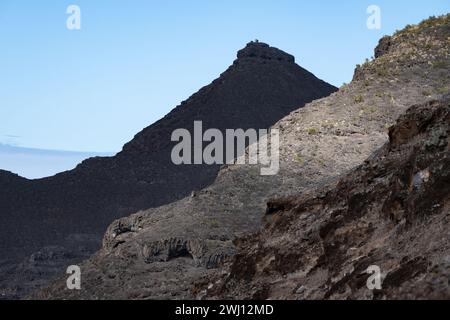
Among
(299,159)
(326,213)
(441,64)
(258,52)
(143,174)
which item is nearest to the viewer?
(326,213)

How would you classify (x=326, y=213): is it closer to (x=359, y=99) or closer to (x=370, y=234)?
(x=370, y=234)

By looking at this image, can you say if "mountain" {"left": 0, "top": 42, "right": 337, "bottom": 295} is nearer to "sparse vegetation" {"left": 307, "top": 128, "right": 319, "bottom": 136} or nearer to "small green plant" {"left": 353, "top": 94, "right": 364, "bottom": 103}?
"small green plant" {"left": 353, "top": 94, "right": 364, "bottom": 103}

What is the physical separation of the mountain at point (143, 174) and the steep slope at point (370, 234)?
86631 mm

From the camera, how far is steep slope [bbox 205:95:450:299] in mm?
14930

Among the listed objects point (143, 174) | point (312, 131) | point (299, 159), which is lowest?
point (299, 159)

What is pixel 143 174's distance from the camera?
13062 centimetres

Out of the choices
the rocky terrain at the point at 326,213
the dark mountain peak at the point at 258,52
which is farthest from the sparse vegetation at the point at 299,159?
the dark mountain peak at the point at 258,52

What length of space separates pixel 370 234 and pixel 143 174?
373ft

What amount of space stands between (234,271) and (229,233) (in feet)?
52.0

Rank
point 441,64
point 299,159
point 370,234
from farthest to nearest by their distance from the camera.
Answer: point 441,64, point 299,159, point 370,234

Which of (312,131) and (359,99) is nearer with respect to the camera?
(312,131)

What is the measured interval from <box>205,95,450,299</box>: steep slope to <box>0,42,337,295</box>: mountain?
8663cm

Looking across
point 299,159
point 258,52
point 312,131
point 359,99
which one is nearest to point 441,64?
point 359,99

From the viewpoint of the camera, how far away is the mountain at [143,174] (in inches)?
4712
